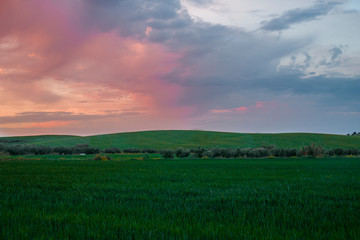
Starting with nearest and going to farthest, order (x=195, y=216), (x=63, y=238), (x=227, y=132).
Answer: (x=63, y=238)
(x=195, y=216)
(x=227, y=132)

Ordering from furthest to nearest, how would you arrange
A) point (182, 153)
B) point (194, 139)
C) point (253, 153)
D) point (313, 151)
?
point (194, 139) < point (182, 153) < point (253, 153) < point (313, 151)

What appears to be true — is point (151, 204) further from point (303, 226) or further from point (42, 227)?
point (303, 226)

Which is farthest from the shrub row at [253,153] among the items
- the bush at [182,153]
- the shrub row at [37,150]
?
the shrub row at [37,150]

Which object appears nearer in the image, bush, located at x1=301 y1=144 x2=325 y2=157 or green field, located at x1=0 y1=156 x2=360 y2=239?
green field, located at x1=0 y1=156 x2=360 y2=239

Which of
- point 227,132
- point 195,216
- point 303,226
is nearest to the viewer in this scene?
point 303,226

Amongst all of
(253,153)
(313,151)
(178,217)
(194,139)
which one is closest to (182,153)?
(253,153)

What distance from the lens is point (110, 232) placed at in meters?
4.65

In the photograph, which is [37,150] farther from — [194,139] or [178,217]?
[178,217]

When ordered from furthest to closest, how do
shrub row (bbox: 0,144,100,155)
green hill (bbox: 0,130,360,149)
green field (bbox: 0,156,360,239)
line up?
1. green hill (bbox: 0,130,360,149)
2. shrub row (bbox: 0,144,100,155)
3. green field (bbox: 0,156,360,239)

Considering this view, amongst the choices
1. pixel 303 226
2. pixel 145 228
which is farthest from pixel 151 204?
pixel 303 226

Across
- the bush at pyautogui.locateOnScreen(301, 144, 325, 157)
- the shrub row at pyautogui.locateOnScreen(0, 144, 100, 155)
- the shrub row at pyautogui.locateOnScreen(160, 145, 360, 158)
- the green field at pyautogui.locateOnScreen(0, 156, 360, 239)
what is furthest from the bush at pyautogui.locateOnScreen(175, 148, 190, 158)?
the green field at pyautogui.locateOnScreen(0, 156, 360, 239)

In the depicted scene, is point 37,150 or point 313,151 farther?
point 37,150

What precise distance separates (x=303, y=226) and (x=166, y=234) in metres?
2.67

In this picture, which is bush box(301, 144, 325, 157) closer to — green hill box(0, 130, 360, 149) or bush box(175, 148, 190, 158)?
bush box(175, 148, 190, 158)
